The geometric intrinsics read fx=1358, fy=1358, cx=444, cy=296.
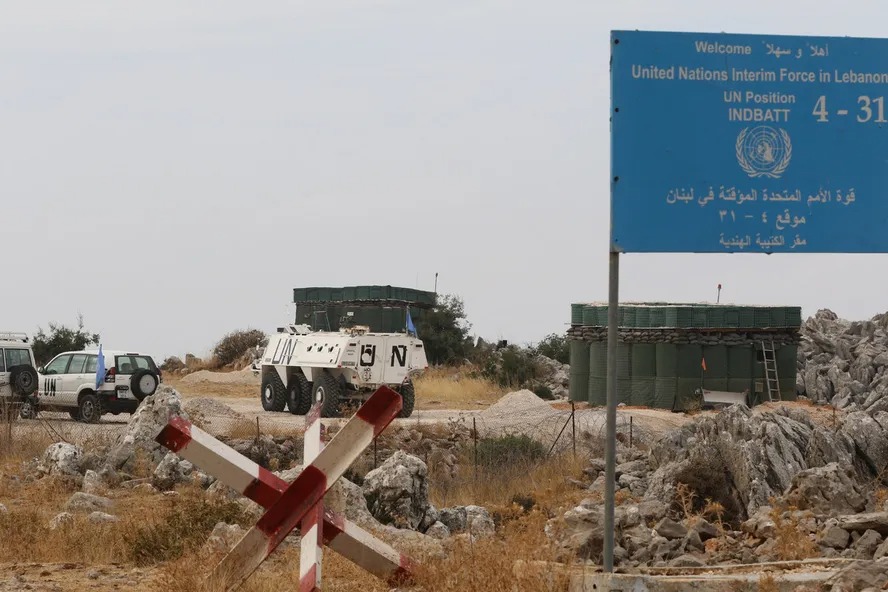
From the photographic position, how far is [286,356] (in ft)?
104

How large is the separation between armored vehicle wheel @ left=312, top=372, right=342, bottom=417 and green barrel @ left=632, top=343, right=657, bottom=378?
34.6 ft

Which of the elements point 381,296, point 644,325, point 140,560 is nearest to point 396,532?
point 140,560

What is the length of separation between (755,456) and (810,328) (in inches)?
1312

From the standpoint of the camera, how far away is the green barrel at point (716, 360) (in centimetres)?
3678

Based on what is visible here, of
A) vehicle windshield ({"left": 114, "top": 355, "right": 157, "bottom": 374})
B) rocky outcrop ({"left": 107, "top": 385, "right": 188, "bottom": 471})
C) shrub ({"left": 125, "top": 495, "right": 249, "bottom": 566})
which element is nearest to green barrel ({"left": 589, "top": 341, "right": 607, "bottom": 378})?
vehicle windshield ({"left": 114, "top": 355, "right": 157, "bottom": 374})

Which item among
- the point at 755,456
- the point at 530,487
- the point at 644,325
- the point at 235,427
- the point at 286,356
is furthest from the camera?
the point at 644,325

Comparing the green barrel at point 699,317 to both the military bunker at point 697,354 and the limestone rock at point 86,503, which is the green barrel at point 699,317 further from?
the limestone rock at point 86,503

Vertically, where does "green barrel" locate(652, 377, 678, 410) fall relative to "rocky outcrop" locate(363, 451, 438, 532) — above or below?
above

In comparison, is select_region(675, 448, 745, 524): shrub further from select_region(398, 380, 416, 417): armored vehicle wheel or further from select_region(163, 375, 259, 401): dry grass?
select_region(163, 375, 259, 401): dry grass

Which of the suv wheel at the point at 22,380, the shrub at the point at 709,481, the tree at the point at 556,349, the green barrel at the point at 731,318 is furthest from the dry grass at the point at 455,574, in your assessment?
the tree at the point at 556,349

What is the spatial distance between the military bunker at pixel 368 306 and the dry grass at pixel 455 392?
7676mm

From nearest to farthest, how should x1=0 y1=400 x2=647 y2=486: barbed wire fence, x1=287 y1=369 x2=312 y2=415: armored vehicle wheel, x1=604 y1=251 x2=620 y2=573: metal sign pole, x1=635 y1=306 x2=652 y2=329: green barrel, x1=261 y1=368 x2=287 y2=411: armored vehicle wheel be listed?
x1=604 y1=251 x2=620 y2=573: metal sign pole, x1=0 y1=400 x2=647 y2=486: barbed wire fence, x1=287 y1=369 x2=312 y2=415: armored vehicle wheel, x1=261 y1=368 x2=287 y2=411: armored vehicle wheel, x1=635 y1=306 x2=652 y2=329: green barrel

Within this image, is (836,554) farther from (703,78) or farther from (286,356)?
(286,356)

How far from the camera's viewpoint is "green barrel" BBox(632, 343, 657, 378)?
3712 centimetres
